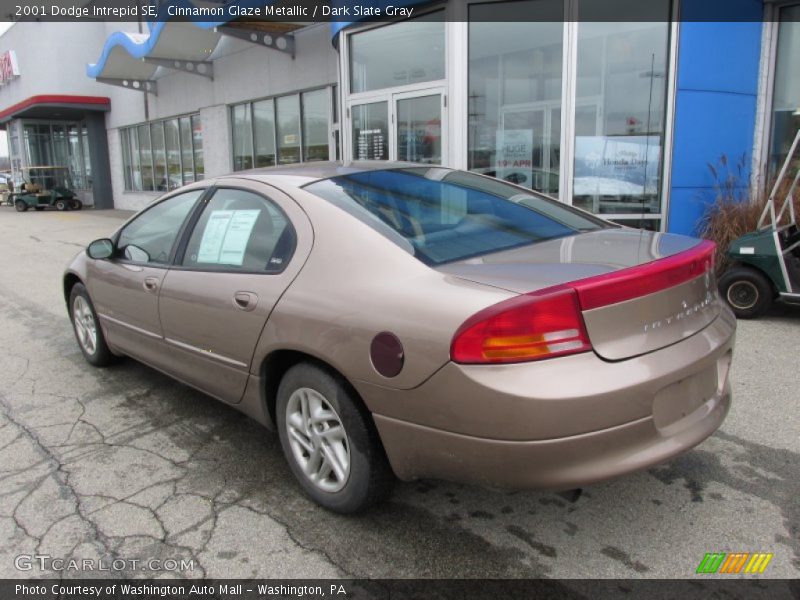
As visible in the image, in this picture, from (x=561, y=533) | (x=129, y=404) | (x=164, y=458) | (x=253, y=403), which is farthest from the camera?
(x=129, y=404)

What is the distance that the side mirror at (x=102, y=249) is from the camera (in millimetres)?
4156

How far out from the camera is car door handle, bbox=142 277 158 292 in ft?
11.8

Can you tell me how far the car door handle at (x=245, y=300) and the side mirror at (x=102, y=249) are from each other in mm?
1666

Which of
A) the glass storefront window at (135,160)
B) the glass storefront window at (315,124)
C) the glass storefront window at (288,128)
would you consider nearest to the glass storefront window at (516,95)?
the glass storefront window at (315,124)

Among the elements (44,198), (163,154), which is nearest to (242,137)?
(163,154)

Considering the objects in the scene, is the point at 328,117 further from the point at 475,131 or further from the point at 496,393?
the point at 496,393

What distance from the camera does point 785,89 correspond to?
8.34m

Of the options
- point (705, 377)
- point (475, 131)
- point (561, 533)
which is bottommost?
point (561, 533)

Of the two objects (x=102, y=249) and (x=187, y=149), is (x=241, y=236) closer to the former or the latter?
(x=102, y=249)

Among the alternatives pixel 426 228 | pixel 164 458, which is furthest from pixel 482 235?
pixel 164 458

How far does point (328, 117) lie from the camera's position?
13797mm

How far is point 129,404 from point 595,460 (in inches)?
124

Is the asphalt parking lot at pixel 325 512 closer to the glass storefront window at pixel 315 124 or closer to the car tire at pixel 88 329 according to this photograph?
the car tire at pixel 88 329

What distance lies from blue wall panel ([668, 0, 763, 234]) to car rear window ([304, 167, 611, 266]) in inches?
199
